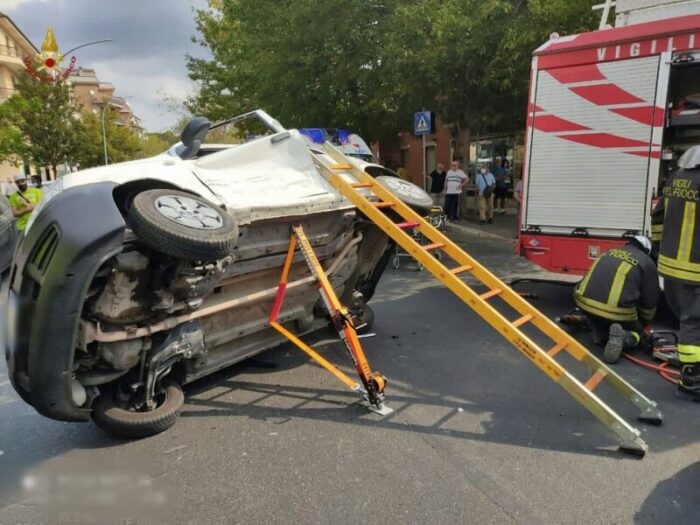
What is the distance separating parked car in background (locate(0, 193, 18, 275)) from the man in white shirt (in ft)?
31.7

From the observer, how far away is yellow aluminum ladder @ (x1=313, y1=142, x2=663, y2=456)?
3010mm

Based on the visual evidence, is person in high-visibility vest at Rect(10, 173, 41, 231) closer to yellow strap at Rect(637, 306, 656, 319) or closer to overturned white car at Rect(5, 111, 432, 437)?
overturned white car at Rect(5, 111, 432, 437)

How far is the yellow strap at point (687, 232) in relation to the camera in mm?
3725

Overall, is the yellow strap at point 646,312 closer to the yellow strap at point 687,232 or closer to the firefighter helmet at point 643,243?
the firefighter helmet at point 643,243

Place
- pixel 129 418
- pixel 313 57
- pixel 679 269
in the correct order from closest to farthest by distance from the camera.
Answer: pixel 129 418, pixel 679 269, pixel 313 57

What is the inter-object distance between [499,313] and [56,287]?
274 cm

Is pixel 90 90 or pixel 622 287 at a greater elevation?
pixel 90 90

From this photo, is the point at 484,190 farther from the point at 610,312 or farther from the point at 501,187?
the point at 610,312

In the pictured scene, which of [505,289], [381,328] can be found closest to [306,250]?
[505,289]

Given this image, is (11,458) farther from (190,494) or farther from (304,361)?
(304,361)

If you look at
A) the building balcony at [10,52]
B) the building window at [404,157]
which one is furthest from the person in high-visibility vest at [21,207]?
the building balcony at [10,52]

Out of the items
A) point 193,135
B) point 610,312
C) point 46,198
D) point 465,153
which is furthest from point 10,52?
point 610,312

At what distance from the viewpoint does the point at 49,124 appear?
33.3 m

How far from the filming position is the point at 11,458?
10.2ft
